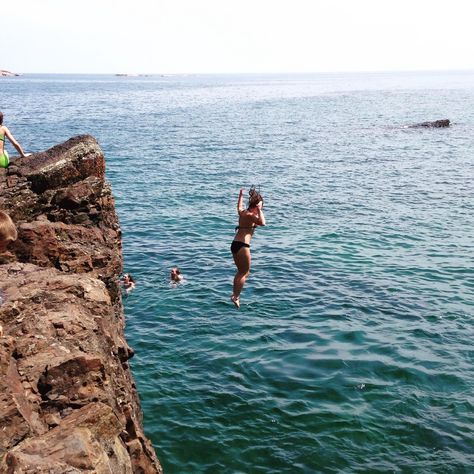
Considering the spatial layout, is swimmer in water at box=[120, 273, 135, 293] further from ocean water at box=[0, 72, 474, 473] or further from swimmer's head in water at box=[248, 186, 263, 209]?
swimmer's head in water at box=[248, 186, 263, 209]

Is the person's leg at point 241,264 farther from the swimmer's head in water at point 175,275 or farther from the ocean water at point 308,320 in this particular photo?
the swimmer's head in water at point 175,275

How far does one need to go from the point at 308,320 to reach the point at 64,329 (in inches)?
521

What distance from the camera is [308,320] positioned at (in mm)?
20812

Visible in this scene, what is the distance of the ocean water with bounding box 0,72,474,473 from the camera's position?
1409 cm

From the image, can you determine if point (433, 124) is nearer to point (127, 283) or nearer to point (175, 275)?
point (175, 275)

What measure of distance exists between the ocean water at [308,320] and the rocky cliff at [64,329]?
437cm

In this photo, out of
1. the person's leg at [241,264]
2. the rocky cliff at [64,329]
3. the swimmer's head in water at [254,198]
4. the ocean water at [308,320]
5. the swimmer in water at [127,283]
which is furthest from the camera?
the swimmer in water at [127,283]

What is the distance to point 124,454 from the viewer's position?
793 centimetres

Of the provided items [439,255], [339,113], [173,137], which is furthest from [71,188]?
[339,113]

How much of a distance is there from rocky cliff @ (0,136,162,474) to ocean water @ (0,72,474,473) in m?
4.37

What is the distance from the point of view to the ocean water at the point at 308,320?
14.1 metres

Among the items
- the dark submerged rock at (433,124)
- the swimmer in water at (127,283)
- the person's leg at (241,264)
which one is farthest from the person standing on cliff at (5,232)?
the dark submerged rock at (433,124)

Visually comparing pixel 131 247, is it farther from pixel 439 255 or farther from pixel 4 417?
pixel 4 417

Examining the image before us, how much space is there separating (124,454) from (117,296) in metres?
6.59
